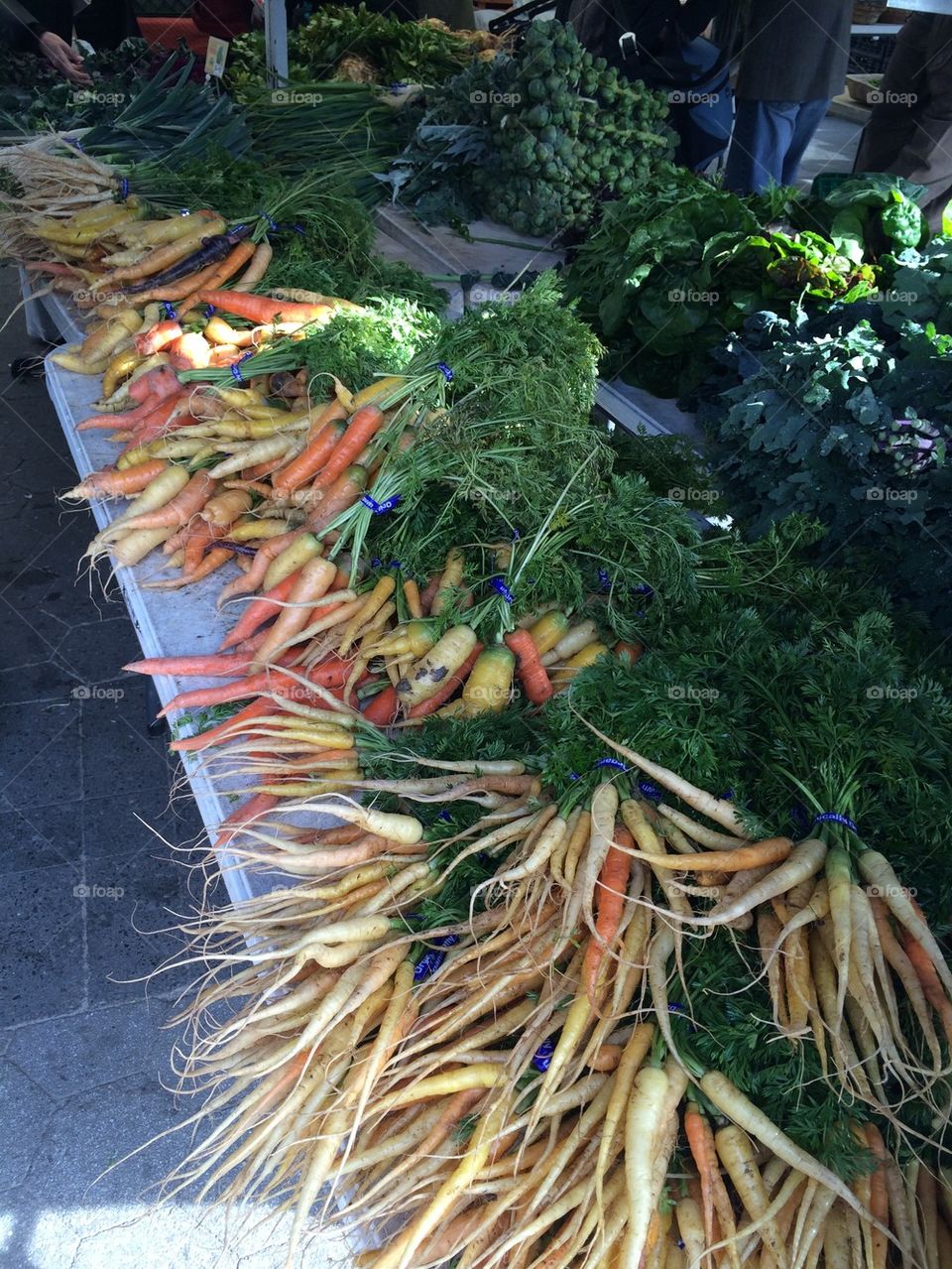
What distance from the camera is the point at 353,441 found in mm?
2562

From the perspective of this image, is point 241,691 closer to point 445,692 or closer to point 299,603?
point 299,603

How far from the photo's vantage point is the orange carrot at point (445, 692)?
7.19 ft

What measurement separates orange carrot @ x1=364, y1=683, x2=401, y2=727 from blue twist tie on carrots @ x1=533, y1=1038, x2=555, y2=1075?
90 centimetres

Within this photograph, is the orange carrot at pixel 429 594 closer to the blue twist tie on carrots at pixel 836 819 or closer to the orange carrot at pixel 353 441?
the orange carrot at pixel 353 441

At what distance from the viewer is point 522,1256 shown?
4.71 feet

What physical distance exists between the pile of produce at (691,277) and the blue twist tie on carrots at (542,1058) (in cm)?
256

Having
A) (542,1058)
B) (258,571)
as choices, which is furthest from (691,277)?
(542,1058)

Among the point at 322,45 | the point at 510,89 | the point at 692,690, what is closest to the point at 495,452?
the point at 692,690

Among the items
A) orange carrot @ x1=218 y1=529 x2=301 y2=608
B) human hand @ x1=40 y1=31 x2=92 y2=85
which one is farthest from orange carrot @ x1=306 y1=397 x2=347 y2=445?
human hand @ x1=40 y1=31 x2=92 y2=85

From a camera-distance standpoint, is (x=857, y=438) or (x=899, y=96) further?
(x=899, y=96)

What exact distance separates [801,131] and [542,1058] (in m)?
5.73

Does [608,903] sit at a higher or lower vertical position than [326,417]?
lower

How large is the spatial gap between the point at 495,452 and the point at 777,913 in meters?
1.34

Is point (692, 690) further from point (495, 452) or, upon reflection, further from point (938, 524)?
point (938, 524)
